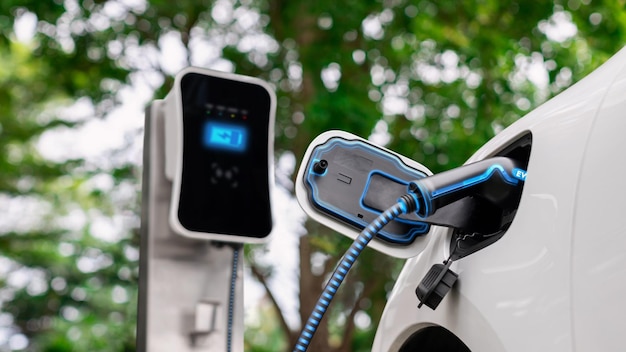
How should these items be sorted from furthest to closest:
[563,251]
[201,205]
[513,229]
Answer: [201,205], [513,229], [563,251]

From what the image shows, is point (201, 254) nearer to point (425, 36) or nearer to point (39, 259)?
point (425, 36)

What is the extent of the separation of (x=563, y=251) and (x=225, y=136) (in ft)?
3.89

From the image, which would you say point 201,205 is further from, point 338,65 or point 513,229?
point 338,65

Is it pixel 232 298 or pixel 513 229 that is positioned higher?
pixel 513 229

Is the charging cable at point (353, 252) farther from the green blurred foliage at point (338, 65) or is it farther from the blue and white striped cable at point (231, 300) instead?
the green blurred foliage at point (338, 65)

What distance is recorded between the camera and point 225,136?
204cm

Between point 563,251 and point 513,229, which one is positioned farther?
point 513,229

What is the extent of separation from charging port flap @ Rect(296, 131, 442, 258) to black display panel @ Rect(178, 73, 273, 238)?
744 mm

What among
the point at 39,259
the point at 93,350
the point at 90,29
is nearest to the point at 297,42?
the point at 90,29

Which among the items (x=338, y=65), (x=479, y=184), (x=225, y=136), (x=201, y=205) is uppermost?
(x=479, y=184)

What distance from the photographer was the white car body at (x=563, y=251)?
0.94m

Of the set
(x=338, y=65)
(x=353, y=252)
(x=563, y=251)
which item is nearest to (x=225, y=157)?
(x=353, y=252)

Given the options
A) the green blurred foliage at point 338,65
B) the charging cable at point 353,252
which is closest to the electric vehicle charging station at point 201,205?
the charging cable at point 353,252

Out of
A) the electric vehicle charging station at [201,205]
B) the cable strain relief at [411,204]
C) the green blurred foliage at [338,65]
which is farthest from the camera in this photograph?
the green blurred foliage at [338,65]
